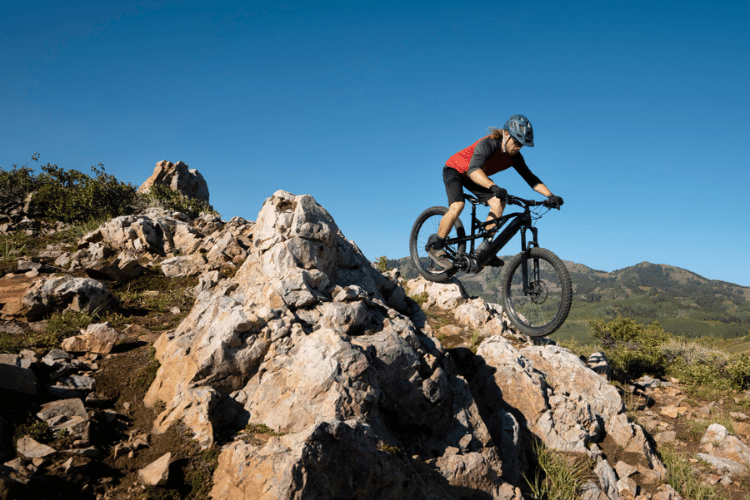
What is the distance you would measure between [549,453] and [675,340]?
949 inches

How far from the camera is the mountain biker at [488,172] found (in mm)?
7809

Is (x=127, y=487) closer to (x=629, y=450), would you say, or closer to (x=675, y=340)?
(x=629, y=450)

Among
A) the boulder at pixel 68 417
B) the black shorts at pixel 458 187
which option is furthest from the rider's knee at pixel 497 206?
the boulder at pixel 68 417

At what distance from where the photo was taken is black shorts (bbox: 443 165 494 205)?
9.01 meters

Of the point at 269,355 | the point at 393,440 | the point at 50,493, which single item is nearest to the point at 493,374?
the point at 393,440

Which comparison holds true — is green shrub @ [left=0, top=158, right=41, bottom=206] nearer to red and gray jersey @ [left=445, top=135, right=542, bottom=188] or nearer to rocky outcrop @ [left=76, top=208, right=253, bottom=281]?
rocky outcrop @ [left=76, top=208, right=253, bottom=281]

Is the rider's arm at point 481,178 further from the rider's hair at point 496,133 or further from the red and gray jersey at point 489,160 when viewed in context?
the rider's hair at point 496,133

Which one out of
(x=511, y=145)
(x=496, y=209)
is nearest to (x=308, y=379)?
(x=496, y=209)


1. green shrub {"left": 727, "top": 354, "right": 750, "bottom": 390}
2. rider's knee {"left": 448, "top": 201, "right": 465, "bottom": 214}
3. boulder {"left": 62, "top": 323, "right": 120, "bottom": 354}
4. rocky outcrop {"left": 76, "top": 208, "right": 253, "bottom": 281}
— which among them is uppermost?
rocky outcrop {"left": 76, "top": 208, "right": 253, "bottom": 281}

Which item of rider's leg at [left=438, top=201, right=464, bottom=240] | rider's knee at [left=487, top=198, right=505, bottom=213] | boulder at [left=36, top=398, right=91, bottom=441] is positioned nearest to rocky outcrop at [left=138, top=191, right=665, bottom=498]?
boulder at [left=36, top=398, right=91, bottom=441]

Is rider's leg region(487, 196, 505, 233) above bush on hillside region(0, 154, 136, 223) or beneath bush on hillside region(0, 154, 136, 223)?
beneath

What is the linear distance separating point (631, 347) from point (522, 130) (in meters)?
23.9

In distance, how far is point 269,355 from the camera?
7211 millimetres

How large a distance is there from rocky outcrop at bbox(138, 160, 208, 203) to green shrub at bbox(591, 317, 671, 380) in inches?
1089
